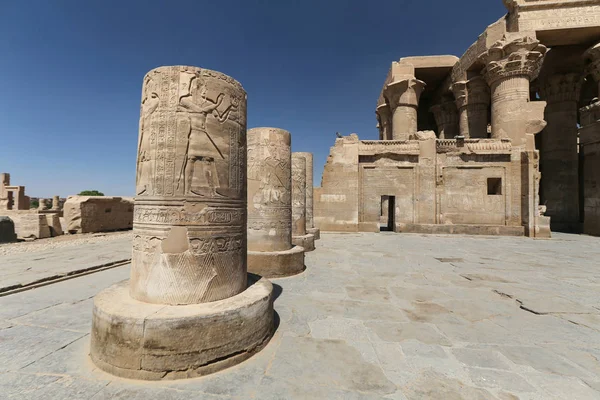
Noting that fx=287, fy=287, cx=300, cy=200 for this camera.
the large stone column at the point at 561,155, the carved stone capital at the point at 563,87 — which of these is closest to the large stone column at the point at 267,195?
the large stone column at the point at 561,155

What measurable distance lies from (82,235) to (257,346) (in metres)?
12.2

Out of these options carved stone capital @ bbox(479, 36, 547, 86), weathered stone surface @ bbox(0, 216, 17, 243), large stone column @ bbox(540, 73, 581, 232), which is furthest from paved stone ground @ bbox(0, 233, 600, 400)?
large stone column @ bbox(540, 73, 581, 232)

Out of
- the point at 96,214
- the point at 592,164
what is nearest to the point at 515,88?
the point at 592,164

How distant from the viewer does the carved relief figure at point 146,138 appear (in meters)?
2.53

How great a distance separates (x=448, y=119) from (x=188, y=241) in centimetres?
2089

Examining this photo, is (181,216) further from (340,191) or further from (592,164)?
(592,164)

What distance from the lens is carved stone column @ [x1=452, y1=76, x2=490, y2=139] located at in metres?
15.8

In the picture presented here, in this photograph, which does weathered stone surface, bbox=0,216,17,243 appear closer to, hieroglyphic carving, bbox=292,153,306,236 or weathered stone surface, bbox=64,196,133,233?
weathered stone surface, bbox=64,196,133,233

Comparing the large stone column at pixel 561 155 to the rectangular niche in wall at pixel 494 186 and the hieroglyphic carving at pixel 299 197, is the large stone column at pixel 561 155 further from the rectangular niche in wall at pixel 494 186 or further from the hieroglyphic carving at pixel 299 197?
the hieroglyphic carving at pixel 299 197

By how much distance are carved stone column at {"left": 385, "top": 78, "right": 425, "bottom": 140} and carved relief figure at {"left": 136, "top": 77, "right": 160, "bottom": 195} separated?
16.4 meters

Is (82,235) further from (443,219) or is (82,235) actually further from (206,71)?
(443,219)

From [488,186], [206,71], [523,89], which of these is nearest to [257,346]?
[206,71]

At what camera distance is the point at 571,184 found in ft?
50.1

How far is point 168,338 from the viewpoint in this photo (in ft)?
6.95
